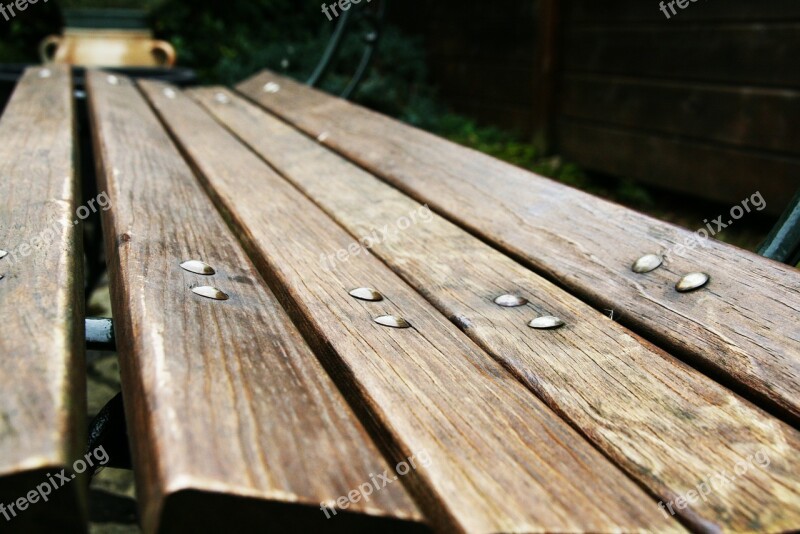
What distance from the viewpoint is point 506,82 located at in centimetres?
603

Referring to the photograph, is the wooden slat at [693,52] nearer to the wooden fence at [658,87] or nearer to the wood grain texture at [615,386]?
the wooden fence at [658,87]

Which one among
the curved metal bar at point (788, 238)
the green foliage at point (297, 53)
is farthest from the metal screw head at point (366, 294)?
the green foliage at point (297, 53)

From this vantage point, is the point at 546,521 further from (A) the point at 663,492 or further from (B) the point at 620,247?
(B) the point at 620,247

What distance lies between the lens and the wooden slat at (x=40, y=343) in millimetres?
477

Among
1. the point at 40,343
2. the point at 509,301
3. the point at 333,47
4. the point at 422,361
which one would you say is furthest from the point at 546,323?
the point at 333,47

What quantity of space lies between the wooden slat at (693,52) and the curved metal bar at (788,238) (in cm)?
279

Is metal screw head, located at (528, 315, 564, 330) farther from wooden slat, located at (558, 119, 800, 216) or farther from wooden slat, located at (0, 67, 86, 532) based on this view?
wooden slat, located at (558, 119, 800, 216)

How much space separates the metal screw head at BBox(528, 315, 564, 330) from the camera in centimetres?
87

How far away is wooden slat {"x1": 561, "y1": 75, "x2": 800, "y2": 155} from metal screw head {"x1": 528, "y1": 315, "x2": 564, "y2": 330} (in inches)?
121

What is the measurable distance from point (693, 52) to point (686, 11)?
200mm

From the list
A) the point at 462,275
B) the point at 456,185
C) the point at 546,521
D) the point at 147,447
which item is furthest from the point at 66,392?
the point at 456,185

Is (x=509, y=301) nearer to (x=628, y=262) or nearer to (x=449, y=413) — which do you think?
(x=628, y=262)

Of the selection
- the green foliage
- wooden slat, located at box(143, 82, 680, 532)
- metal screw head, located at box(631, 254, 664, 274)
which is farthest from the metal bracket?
the green foliage

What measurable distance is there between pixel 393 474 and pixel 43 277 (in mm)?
401
